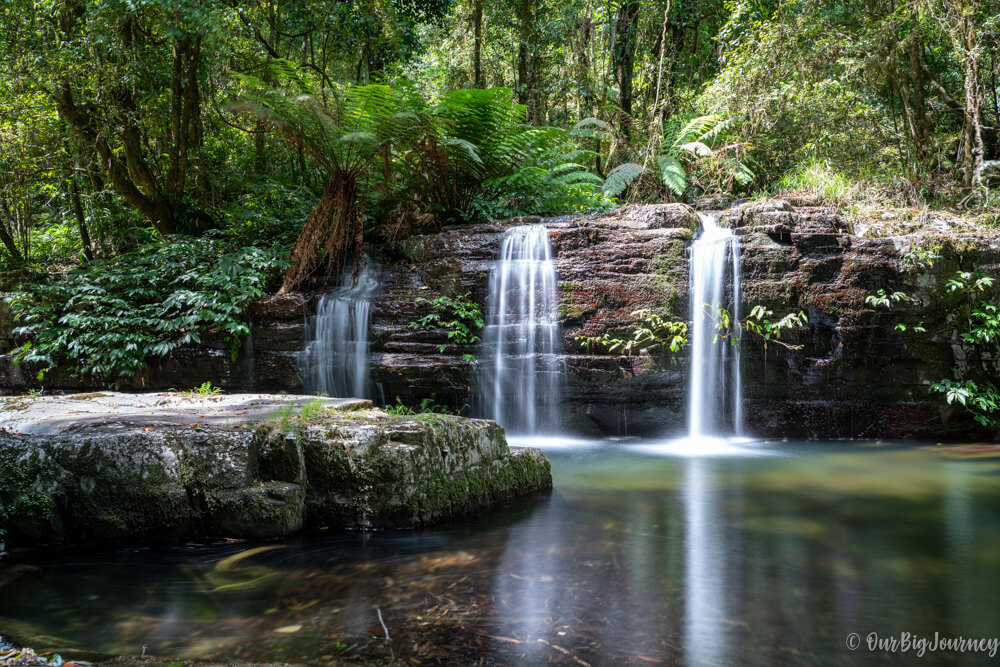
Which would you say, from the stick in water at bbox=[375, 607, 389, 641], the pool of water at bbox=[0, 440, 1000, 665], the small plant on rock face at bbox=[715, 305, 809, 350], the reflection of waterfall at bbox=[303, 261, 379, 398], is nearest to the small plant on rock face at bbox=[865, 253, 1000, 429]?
the small plant on rock face at bbox=[715, 305, 809, 350]

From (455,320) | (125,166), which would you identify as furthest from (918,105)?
(125,166)

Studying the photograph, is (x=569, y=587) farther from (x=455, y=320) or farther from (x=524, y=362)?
(x=455, y=320)

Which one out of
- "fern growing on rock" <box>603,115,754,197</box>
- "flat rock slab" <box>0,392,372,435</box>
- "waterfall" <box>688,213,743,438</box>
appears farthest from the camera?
"fern growing on rock" <box>603,115,754,197</box>

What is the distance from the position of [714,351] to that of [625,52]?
8.71 meters

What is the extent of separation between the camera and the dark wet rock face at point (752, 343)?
710 cm

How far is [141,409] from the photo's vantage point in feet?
14.6

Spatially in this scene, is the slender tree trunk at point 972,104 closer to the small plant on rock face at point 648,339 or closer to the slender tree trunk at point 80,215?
the small plant on rock face at point 648,339

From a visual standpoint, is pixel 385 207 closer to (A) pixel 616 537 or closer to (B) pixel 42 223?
(A) pixel 616 537

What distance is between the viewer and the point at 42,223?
12039 millimetres

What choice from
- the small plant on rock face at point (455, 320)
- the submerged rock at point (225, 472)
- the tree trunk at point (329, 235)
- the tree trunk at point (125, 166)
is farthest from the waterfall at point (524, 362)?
the tree trunk at point (125, 166)

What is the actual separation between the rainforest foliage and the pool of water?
4.87 m

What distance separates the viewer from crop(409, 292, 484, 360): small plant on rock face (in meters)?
7.23

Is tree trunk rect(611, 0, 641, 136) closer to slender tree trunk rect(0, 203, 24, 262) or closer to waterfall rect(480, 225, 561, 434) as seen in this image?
waterfall rect(480, 225, 561, 434)

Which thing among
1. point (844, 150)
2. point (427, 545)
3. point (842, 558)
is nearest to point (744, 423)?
point (842, 558)
